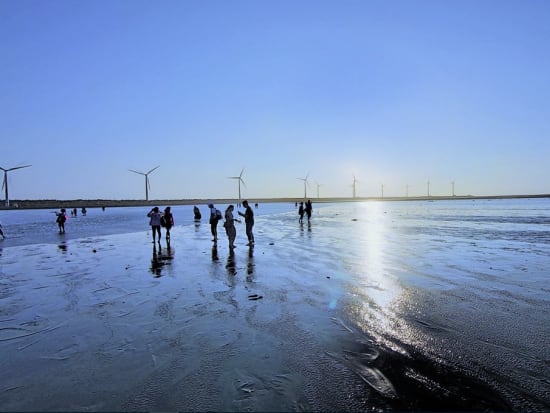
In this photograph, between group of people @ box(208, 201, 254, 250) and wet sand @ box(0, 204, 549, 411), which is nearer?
wet sand @ box(0, 204, 549, 411)

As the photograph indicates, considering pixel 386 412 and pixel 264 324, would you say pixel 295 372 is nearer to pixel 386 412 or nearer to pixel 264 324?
pixel 386 412

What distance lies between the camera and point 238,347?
553cm

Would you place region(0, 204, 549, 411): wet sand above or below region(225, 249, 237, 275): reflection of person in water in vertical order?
above

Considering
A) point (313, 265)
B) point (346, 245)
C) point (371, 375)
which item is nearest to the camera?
point (371, 375)

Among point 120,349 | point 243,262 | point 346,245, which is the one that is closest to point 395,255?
point 346,245

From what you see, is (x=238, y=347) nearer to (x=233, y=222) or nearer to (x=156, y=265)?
(x=156, y=265)

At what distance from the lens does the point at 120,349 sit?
5.58 meters

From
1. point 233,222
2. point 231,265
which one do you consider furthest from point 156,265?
point 233,222

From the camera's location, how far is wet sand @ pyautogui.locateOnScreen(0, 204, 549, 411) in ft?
13.3

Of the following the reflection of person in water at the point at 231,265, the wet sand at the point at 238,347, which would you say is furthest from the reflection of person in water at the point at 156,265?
the reflection of person in water at the point at 231,265

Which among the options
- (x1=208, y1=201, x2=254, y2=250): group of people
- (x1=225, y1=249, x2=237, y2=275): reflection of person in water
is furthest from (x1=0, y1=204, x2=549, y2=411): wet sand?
(x1=208, y1=201, x2=254, y2=250): group of people

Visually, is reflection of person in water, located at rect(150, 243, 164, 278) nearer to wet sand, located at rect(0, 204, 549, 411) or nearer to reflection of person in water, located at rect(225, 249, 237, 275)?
wet sand, located at rect(0, 204, 549, 411)

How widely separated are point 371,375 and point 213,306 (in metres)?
4.16

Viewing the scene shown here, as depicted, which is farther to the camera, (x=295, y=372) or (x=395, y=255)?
(x=395, y=255)
